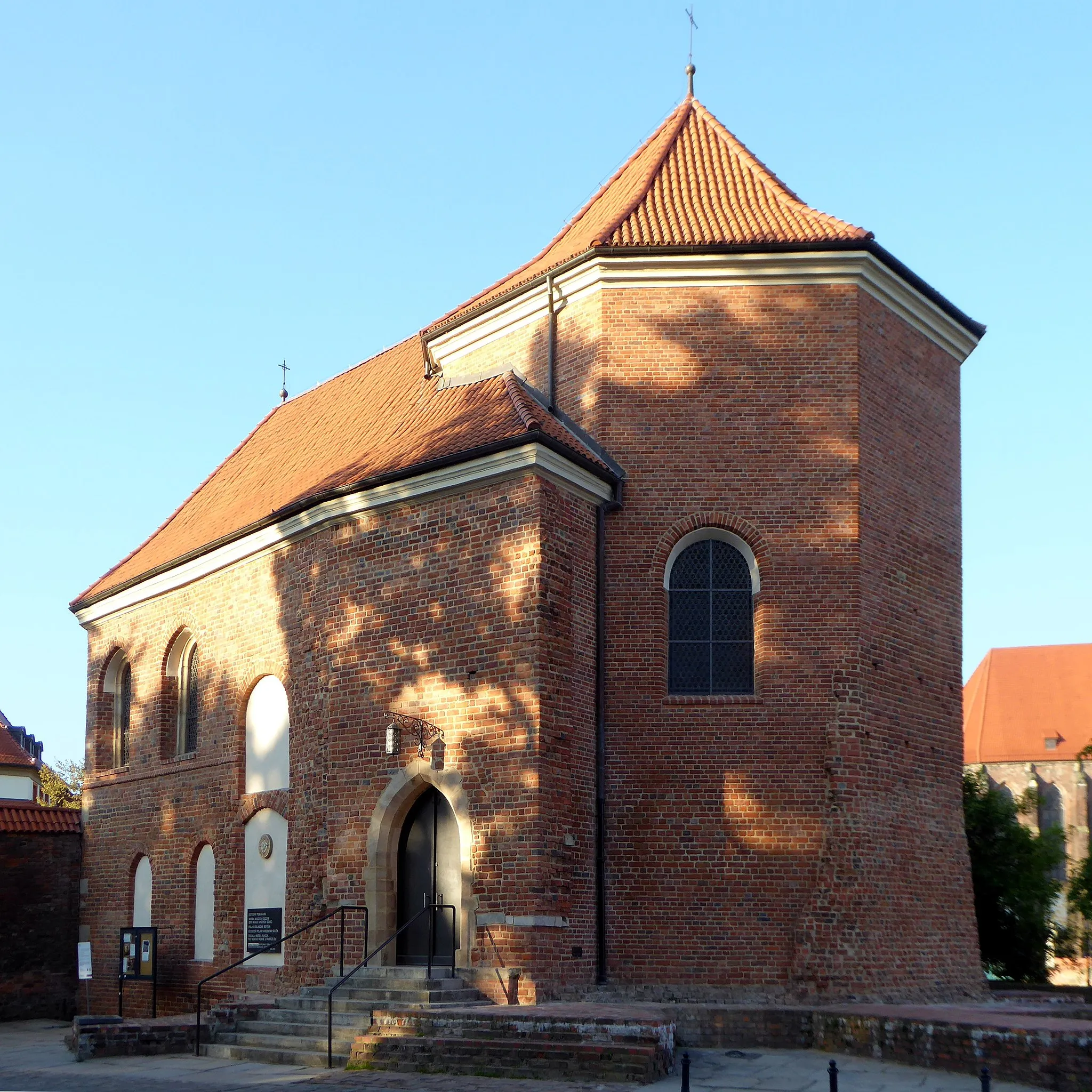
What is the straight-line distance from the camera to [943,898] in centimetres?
1700


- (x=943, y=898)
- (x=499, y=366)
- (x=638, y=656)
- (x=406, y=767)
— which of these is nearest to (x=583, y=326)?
(x=499, y=366)

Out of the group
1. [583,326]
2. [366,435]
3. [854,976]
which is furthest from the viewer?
[366,435]

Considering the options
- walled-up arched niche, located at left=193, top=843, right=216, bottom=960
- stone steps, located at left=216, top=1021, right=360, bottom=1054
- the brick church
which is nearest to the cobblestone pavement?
stone steps, located at left=216, top=1021, right=360, bottom=1054

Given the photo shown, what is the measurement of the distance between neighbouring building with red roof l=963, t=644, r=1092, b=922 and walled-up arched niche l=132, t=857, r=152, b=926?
38.6 metres

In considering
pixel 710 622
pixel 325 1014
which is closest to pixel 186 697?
pixel 325 1014

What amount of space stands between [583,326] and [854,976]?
28.2 ft

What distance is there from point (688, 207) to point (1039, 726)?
4120 centimetres

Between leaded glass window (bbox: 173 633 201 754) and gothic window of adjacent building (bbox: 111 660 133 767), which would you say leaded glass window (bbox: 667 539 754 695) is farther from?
gothic window of adjacent building (bbox: 111 660 133 767)

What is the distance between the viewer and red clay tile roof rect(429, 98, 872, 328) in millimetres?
17344

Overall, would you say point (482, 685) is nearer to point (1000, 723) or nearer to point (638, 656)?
point (638, 656)

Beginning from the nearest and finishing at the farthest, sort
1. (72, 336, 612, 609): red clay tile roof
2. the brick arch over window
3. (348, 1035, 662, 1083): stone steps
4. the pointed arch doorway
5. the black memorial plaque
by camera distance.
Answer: (348, 1035, 662, 1083): stone steps → the pointed arch doorway → the brick arch over window → (72, 336, 612, 609): red clay tile roof → the black memorial plaque

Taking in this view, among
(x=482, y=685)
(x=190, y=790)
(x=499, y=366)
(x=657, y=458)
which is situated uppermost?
(x=499, y=366)

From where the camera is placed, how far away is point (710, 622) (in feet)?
55.0

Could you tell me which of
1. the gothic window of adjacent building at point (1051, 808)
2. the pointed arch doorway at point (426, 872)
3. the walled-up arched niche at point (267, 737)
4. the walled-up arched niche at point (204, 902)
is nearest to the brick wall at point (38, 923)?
the walled-up arched niche at point (204, 902)
